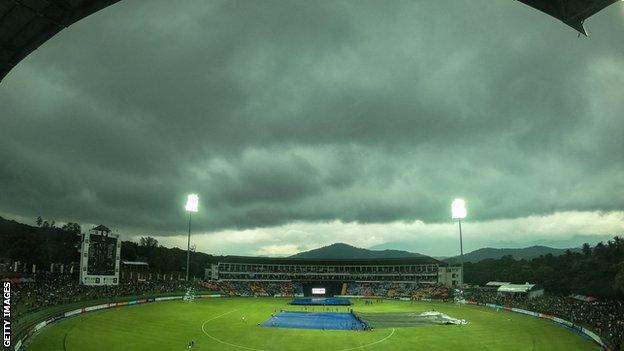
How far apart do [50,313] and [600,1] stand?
78102 mm

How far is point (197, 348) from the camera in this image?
50969 mm

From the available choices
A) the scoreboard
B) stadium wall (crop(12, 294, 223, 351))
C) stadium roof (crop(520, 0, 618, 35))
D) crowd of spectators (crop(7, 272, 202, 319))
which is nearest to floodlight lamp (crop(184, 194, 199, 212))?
stadium wall (crop(12, 294, 223, 351))

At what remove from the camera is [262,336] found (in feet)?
196

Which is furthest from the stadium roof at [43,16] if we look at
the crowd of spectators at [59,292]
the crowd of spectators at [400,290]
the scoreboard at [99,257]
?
the crowd of spectators at [400,290]

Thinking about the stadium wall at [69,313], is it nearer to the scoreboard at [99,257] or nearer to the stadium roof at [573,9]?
the scoreboard at [99,257]

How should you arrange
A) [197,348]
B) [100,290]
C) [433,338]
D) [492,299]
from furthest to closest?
[492,299] < [100,290] < [433,338] < [197,348]

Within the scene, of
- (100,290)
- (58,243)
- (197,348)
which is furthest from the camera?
(58,243)

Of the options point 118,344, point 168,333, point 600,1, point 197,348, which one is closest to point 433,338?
point 197,348

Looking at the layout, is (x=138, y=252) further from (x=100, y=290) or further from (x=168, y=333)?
(x=168, y=333)

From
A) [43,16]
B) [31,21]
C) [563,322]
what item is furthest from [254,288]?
[43,16]

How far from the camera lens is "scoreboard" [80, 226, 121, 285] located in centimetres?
9812

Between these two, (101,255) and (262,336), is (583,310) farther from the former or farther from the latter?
(101,255)

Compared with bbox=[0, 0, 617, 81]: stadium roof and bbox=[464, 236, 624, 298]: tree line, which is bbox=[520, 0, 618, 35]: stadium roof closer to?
bbox=[0, 0, 617, 81]: stadium roof

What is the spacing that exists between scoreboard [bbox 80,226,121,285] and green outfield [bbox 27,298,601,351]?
22.9 metres
